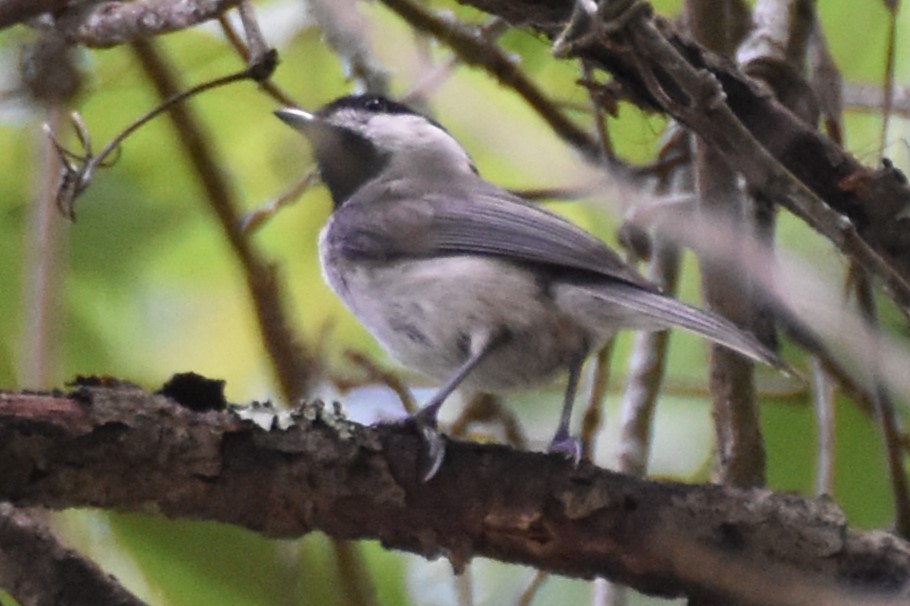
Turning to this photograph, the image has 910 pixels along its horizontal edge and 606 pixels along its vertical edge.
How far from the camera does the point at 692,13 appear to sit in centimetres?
221

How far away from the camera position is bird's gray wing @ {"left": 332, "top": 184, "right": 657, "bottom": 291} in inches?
81.7

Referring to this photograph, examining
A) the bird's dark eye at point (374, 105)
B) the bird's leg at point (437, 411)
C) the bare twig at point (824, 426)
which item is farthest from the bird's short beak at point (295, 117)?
the bare twig at point (824, 426)

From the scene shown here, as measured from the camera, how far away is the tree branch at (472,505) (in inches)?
57.4

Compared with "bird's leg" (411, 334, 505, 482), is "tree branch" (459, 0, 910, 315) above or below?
above

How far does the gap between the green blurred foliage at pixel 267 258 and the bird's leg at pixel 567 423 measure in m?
0.41

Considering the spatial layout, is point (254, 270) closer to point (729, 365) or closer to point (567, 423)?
point (567, 423)

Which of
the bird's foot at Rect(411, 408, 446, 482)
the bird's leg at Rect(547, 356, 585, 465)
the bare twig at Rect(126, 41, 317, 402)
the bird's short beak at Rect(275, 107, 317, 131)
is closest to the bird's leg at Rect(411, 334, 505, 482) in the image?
the bird's foot at Rect(411, 408, 446, 482)

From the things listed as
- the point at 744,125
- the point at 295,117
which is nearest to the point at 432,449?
the point at 744,125

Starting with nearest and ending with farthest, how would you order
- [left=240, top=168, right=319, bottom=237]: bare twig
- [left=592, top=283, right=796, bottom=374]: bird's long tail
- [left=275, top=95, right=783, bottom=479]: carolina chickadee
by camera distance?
[left=592, top=283, right=796, bottom=374]: bird's long tail < [left=275, top=95, right=783, bottom=479]: carolina chickadee < [left=240, top=168, right=319, bottom=237]: bare twig

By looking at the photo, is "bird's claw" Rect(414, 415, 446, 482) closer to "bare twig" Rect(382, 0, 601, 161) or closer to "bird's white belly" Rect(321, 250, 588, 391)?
"bird's white belly" Rect(321, 250, 588, 391)

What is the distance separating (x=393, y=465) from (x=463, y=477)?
0.10 meters

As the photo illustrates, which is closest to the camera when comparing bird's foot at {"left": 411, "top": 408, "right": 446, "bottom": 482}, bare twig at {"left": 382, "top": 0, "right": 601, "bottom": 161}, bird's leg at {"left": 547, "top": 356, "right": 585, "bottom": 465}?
bird's foot at {"left": 411, "top": 408, "right": 446, "bottom": 482}

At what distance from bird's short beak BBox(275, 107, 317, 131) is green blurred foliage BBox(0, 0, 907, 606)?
149mm

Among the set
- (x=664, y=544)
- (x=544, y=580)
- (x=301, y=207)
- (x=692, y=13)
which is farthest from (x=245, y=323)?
(x=664, y=544)
